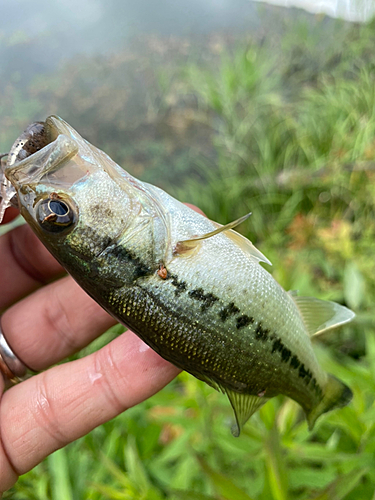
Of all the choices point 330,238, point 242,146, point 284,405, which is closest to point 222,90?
point 242,146

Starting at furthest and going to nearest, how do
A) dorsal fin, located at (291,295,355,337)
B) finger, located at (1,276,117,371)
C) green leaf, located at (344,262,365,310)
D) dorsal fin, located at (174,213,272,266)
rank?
green leaf, located at (344,262,365,310), finger, located at (1,276,117,371), dorsal fin, located at (291,295,355,337), dorsal fin, located at (174,213,272,266)

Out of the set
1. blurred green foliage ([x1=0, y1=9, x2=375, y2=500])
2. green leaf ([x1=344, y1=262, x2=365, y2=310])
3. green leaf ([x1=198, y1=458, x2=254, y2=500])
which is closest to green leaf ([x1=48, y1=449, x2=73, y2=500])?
blurred green foliage ([x1=0, y1=9, x2=375, y2=500])

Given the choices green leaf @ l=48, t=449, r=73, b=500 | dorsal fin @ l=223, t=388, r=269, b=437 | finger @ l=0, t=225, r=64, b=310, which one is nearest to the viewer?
dorsal fin @ l=223, t=388, r=269, b=437

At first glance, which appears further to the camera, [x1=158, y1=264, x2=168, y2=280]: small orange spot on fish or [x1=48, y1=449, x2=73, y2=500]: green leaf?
[x1=48, y1=449, x2=73, y2=500]: green leaf

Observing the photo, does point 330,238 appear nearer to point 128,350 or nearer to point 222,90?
point 128,350

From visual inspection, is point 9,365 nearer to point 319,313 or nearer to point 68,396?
point 68,396

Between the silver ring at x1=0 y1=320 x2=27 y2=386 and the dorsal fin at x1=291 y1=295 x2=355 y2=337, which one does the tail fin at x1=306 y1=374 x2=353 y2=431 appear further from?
the silver ring at x1=0 y1=320 x2=27 y2=386
